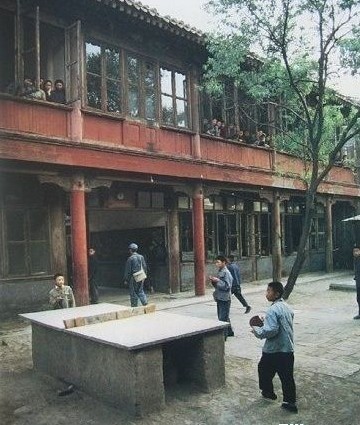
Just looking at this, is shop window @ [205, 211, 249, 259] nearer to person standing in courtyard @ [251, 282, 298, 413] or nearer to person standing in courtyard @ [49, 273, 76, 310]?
person standing in courtyard @ [49, 273, 76, 310]

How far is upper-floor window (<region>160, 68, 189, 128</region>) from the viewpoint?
12.7 meters

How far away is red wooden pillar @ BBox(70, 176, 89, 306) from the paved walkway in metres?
1.45

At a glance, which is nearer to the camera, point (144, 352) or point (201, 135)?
point (144, 352)

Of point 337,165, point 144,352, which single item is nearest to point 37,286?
point 144,352

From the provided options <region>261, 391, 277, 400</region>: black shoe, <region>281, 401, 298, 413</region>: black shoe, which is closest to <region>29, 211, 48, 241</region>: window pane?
<region>261, 391, 277, 400</region>: black shoe

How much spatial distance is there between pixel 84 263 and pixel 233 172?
233 inches

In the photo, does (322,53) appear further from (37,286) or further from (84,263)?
(37,286)

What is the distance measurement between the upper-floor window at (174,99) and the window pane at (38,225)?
4.08m

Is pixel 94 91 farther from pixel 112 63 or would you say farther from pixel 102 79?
pixel 112 63

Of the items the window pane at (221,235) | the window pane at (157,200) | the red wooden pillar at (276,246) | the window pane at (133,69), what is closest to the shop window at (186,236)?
the window pane at (157,200)

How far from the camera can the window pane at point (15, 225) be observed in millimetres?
11195

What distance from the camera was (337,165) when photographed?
20.1 m

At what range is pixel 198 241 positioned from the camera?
13641 mm

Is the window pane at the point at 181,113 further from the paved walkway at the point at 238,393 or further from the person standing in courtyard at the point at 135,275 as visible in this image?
the paved walkway at the point at 238,393
